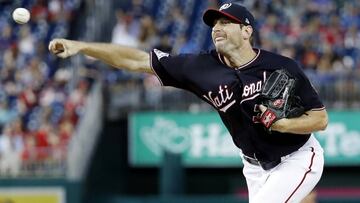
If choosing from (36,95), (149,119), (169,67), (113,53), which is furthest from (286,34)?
(113,53)

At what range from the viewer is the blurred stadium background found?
45.0 ft

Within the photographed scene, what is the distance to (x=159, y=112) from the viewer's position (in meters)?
14.5

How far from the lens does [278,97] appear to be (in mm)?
5699

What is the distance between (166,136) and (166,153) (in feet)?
6.13

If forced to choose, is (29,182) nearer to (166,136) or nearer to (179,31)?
(166,136)

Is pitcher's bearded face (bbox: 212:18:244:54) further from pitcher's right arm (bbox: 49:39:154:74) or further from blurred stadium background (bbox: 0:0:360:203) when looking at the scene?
blurred stadium background (bbox: 0:0:360:203)

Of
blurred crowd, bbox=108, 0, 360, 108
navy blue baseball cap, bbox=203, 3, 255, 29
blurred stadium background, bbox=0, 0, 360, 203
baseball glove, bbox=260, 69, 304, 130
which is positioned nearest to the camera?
baseball glove, bbox=260, 69, 304, 130

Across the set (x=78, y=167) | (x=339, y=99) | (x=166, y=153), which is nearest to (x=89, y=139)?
(x=78, y=167)

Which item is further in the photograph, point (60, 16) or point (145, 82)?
point (60, 16)

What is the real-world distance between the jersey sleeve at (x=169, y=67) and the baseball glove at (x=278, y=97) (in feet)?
1.99

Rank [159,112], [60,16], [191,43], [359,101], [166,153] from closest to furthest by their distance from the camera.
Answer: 1. [166,153]
2. [359,101]
3. [159,112]
4. [191,43]
5. [60,16]

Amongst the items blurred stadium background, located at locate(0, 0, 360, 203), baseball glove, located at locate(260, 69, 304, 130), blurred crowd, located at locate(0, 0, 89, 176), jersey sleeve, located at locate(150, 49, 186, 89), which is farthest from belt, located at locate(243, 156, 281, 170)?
blurred crowd, located at locate(0, 0, 89, 176)

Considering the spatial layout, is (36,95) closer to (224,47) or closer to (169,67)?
(169,67)

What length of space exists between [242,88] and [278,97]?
299mm
